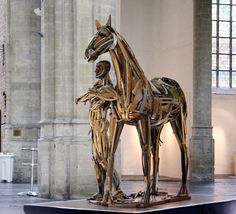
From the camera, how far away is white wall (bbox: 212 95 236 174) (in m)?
30.6

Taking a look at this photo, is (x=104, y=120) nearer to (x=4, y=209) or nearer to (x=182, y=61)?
(x=4, y=209)

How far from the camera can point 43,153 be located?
1683cm

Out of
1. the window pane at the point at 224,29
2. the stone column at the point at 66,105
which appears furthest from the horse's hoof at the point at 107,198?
the window pane at the point at 224,29

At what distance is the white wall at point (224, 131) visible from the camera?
1205 inches

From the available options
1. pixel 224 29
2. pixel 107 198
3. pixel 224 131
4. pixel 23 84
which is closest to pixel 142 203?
pixel 107 198

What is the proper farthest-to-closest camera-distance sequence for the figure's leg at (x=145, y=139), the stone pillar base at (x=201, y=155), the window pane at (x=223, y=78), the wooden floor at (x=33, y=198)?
1. the window pane at (x=223, y=78)
2. the stone pillar base at (x=201, y=155)
3. the wooden floor at (x=33, y=198)
4. the figure's leg at (x=145, y=139)

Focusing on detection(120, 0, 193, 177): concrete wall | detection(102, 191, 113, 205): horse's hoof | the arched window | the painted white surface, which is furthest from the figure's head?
the arched window

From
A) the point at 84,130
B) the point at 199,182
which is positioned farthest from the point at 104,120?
the point at 199,182

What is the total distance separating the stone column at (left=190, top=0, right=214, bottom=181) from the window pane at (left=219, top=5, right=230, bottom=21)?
468 cm

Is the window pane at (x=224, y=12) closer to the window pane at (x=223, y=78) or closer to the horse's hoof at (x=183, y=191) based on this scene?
the window pane at (x=223, y=78)

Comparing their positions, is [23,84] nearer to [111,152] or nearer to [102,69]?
[102,69]

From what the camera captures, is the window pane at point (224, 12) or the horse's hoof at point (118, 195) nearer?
the horse's hoof at point (118, 195)

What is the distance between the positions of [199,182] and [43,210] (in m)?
18.3

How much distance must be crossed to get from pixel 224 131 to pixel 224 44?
388 cm
